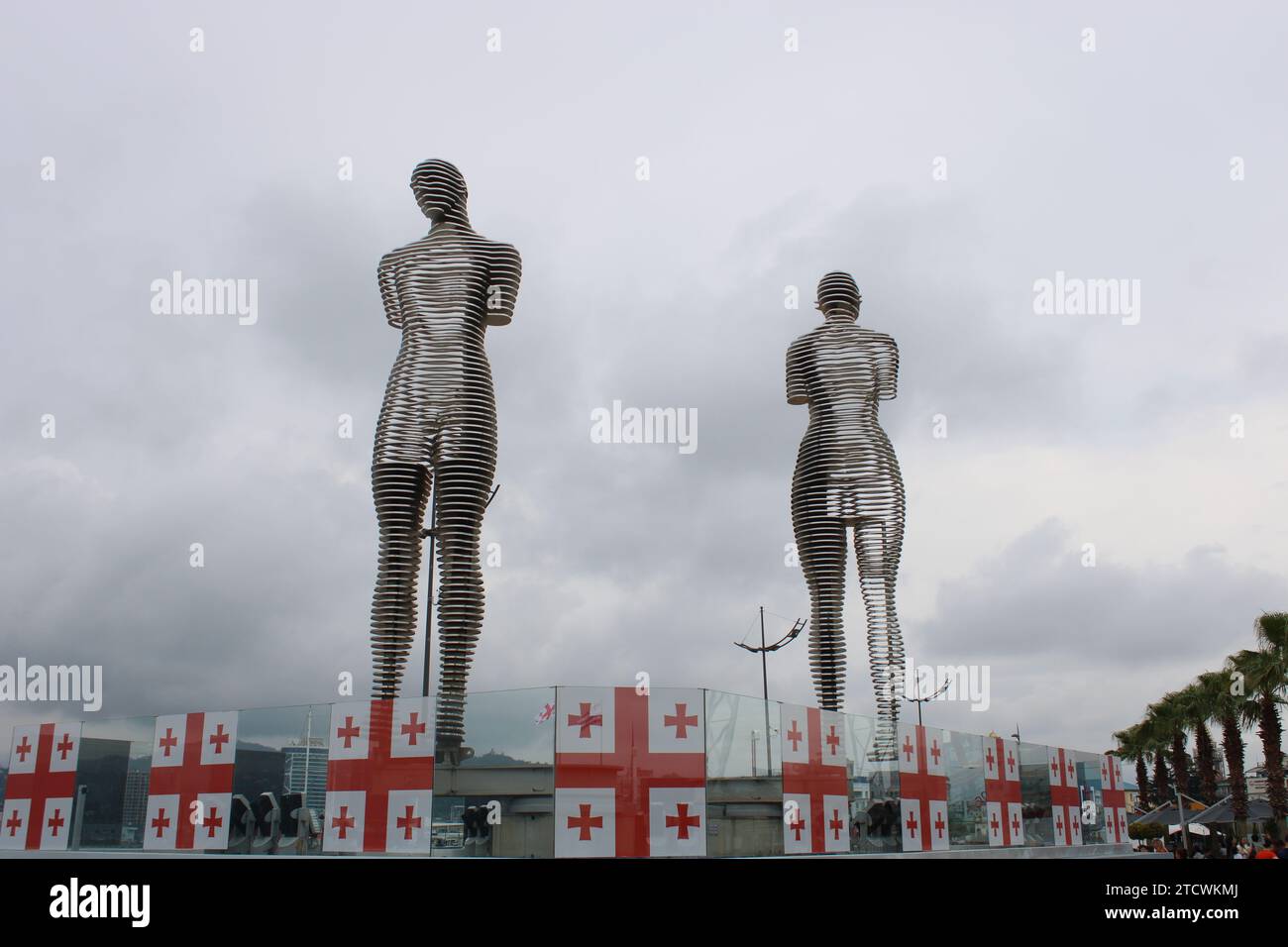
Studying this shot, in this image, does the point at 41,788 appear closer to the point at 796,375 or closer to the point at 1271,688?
the point at 796,375

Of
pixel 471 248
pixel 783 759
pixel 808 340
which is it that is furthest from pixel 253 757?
pixel 808 340

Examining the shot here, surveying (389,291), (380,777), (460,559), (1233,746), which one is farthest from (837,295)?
(1233,746)

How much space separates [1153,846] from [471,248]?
28868 mm

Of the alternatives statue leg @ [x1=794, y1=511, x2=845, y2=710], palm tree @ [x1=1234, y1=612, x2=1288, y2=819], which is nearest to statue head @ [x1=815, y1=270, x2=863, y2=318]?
statue leg @ [x1=794, y1=511, x2=845, y2=710]

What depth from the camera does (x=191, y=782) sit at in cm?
1170

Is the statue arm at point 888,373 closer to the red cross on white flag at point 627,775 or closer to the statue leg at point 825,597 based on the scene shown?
the statue leg at point 825,597

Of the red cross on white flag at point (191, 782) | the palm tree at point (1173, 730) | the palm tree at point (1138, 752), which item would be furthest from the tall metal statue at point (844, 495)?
the palm tree at point (1138, 752)

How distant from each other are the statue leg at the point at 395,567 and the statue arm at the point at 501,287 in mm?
2309

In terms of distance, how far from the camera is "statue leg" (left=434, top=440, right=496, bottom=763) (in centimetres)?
1307

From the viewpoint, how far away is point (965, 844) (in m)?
14.2

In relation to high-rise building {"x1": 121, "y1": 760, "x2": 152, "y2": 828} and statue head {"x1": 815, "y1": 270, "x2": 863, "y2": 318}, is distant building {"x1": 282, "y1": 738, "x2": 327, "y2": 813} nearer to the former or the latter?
high-rise building {"x1": 121, "y1": 760, "x2": 152, "y2": 828}

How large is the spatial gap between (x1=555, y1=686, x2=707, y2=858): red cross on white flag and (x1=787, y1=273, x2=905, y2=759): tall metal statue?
6.31m

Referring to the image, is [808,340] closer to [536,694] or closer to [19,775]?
[536,694]

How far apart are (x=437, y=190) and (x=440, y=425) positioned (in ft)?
11.2
